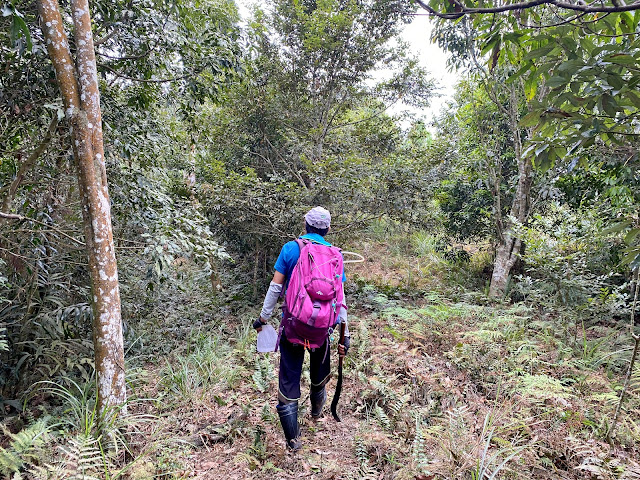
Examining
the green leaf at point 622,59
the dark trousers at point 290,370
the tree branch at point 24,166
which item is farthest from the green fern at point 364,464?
the tree branch at point 24,166

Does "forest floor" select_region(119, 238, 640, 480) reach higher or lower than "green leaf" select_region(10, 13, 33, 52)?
lower

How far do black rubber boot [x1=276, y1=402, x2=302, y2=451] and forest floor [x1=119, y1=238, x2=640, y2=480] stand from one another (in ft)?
0.33

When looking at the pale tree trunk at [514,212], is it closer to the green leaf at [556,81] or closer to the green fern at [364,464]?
the green fern at [364,464]

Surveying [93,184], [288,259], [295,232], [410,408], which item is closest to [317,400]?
[410,408]

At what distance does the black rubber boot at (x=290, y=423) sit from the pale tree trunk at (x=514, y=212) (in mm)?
6445

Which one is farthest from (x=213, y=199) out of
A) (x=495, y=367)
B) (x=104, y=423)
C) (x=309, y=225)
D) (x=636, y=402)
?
(x=636, y=402)

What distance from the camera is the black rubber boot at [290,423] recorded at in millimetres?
3203

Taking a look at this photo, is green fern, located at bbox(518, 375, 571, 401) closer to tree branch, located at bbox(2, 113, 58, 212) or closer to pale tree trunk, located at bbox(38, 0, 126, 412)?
pale tree trunk, located at bbox(38, 0, 126, 412)

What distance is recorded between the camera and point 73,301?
4.72 metres

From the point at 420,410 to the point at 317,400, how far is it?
41.9 inches

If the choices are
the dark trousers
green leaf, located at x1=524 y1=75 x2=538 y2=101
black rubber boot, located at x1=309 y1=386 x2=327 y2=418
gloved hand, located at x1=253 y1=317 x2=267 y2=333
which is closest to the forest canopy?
green leaf, located at x1=524 y1=75 x2=538 y2=101

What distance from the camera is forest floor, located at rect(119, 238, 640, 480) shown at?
2.79m

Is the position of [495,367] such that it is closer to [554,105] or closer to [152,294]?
[554,105]

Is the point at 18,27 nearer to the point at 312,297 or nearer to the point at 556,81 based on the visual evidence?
the point at 312,297
